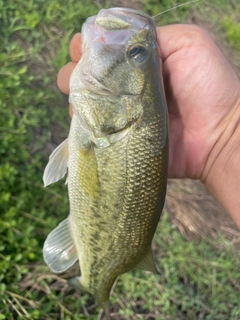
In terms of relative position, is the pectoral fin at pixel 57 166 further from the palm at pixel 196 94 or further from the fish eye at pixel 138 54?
the palm at pixel 196 94

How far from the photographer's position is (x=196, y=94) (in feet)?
6.98

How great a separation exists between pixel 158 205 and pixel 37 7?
2.19m

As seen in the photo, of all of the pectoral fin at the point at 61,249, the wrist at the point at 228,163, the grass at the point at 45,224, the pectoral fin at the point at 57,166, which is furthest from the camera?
the grass at the point at 45,224

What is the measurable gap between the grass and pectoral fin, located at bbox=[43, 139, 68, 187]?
675 mm

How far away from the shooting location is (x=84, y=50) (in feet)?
5.39

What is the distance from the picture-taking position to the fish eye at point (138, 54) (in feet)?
5.29

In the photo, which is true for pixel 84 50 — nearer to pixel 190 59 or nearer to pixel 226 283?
pixel 190 59

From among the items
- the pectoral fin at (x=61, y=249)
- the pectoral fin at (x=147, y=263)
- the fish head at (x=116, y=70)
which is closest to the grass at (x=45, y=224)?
the pectoral fin at (x=61, y=249)

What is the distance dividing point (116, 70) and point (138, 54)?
12 centimetres

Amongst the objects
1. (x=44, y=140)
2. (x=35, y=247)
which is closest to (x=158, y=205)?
(x=35, y=247)

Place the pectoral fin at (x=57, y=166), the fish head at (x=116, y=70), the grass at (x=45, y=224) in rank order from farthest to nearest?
1. the grass at (x=45, y=224)
2. the pectoral fin at (x=57, y=166)
3. the fish head at (x=116, y=70)

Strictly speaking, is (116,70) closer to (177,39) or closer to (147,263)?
(177,39)

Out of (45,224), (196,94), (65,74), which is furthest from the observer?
(45,224)

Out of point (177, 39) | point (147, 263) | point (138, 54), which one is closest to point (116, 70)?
point (138, 54)
